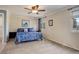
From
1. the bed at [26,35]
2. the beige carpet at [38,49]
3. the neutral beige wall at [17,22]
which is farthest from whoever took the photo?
the bed at [26,35]

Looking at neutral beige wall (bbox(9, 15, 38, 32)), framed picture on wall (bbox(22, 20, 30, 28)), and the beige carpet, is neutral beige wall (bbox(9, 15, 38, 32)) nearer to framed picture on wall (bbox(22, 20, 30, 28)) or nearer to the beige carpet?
framed picture on wall (bbox(22, 20, 30, 28))

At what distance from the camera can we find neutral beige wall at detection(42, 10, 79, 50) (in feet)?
4.48

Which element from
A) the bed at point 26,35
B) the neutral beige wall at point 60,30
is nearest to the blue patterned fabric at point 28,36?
the bed at point 26,35

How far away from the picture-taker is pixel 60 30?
4.91 ft

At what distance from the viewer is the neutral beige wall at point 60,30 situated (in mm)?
1367

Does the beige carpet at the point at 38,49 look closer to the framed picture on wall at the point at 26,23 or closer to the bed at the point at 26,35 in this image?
the bed at the point at 26,35

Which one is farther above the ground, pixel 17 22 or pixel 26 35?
pixel 17 22

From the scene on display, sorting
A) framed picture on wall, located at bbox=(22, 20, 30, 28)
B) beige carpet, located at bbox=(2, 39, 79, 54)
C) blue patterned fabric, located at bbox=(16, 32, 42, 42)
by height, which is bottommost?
beige carpet, located at bbox=(2, 39, 79, 54)

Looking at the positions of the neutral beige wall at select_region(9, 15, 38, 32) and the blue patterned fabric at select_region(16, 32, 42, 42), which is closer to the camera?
the neutral beige wall at select_region(9, 15, 38, 32)

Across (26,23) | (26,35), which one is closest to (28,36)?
(26,35)

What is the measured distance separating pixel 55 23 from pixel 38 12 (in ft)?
1.00

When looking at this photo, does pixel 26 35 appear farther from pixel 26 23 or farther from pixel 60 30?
pixel 60 30

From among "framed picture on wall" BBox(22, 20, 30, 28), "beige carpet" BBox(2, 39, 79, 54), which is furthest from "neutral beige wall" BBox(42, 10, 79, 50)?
"framed picture on wall" BBox(22, 20, 30, 28)
